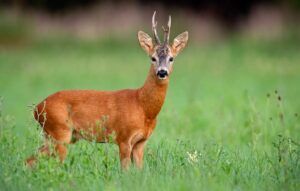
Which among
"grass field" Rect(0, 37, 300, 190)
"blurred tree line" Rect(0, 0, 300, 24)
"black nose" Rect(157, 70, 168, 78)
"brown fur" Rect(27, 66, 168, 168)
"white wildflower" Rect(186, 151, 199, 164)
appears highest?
"blurred tree line" Rect(0, 0, 300, 24)

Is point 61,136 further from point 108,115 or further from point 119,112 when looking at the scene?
point 119,112

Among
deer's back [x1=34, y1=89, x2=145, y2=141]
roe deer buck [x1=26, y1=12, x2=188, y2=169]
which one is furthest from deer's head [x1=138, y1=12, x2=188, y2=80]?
deer's back [x1=34, y1=89, x2=145, y2=141]

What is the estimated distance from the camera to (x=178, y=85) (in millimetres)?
21094

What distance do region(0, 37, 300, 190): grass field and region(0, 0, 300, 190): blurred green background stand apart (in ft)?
0.08

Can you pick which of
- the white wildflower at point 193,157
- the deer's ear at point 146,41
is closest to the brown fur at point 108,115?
the deer's ear at point 146,41

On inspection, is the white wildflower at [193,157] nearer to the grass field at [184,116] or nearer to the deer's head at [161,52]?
the grass field at [184,116]

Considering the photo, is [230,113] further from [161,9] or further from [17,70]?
[161,9]

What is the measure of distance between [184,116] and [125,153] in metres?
4.92

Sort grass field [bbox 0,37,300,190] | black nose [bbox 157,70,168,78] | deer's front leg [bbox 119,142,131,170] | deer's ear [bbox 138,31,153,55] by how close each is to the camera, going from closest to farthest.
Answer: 1. grass field [bbox 0,37,300,190]
2. deer's front leg [bbox 119,142,131,170]
3. black nose [bbox 157,70,168,78]
4. deer's ear [bbox 138,31,153,55]

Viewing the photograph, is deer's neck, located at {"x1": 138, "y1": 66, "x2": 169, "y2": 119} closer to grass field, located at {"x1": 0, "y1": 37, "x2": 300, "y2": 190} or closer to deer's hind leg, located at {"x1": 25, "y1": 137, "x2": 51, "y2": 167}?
grass field, located at {"x1": 0, "y1": 37, "x2": 300, "y2": 190}

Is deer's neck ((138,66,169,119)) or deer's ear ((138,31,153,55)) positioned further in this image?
deer's ear ((138,31,153,55))

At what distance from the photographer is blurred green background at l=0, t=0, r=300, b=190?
27.7 feet

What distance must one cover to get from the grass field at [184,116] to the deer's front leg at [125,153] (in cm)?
11

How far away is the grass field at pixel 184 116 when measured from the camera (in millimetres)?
8281
